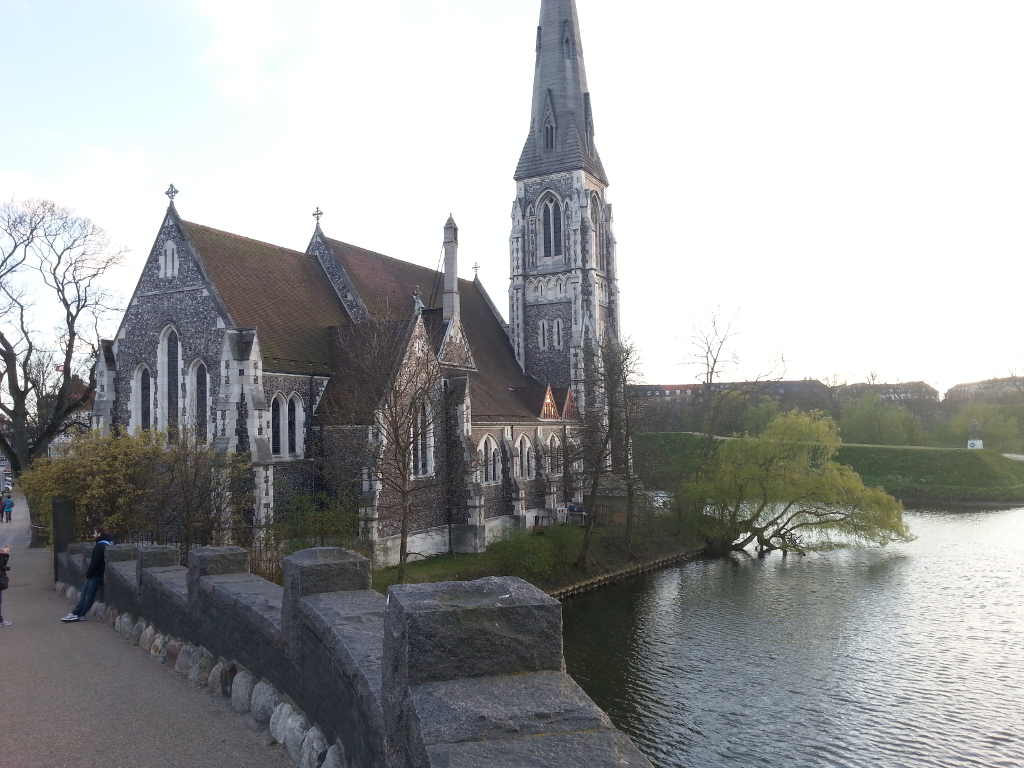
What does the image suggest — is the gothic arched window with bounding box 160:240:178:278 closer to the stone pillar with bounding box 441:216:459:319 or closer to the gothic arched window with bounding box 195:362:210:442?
the gothic arched window with bounding box 195:362:210:442

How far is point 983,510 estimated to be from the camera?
4056cm

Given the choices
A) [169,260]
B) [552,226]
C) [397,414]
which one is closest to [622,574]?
[397,414]

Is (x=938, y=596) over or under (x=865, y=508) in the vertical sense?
under

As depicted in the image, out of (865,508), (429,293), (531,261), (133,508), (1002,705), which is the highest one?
(531,261)

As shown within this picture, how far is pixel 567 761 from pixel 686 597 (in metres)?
19.8

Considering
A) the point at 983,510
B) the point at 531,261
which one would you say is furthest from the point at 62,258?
the point at 983,510

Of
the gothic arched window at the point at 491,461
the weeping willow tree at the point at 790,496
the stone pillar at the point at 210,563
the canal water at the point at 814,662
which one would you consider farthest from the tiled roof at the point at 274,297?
the weeping willow tree at the point at 790,496

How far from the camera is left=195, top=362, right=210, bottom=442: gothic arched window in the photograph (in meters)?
20.1

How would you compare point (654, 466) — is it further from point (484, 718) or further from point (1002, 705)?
point (484, 718)

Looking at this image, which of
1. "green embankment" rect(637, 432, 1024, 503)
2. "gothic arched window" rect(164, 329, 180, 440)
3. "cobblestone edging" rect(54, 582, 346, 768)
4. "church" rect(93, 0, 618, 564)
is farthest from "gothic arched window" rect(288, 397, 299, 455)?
"green embankment" rect(637, 432, 1024, 503)

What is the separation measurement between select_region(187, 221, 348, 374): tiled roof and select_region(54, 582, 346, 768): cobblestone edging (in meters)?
11.8

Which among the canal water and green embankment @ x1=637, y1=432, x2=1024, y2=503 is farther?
→ green embankment @ x1=637, y1=432, x2=1024, y2=503

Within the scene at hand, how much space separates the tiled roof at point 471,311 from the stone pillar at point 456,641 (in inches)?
777

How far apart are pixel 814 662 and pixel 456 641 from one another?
14.2 metres
